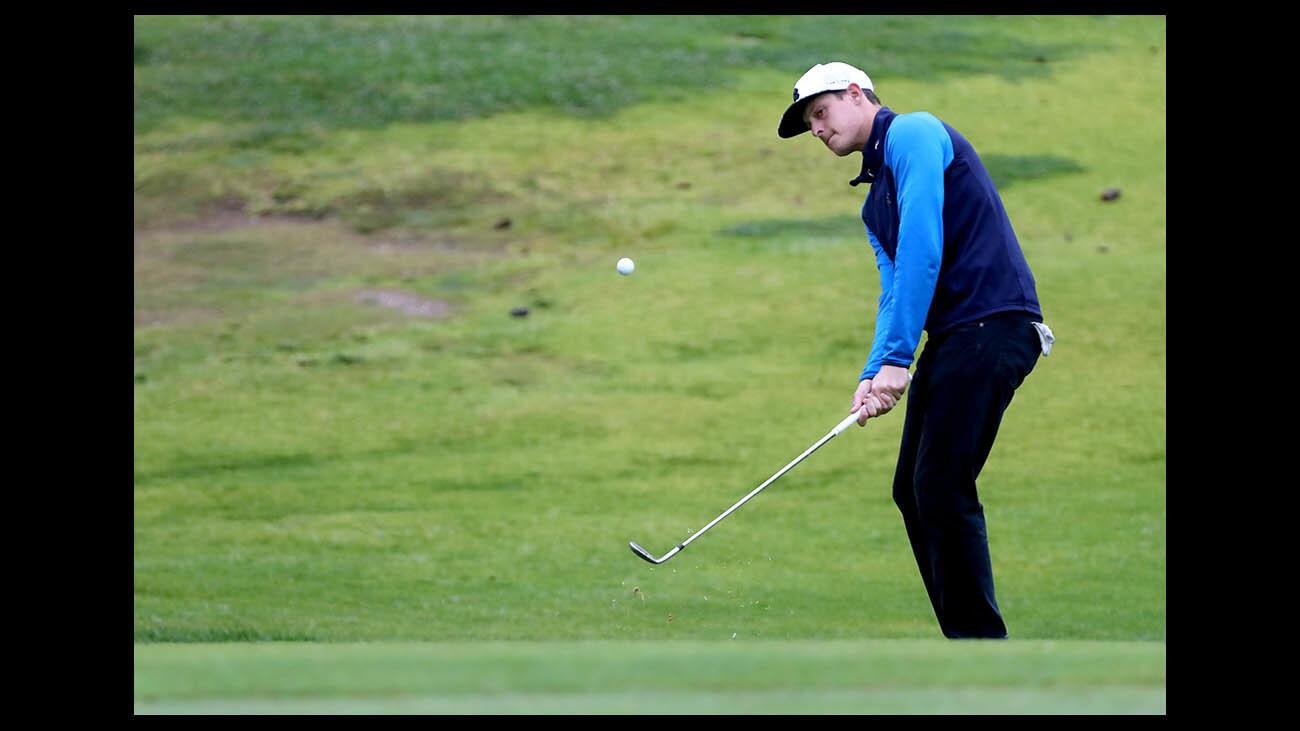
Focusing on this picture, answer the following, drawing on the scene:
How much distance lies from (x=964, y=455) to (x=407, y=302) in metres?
17.1

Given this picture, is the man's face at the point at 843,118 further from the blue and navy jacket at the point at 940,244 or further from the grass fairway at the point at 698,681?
the grass fairway at the point at 698,681

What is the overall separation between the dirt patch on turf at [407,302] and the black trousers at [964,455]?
1608cm

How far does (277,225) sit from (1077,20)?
1712cm

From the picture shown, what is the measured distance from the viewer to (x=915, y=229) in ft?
19.4

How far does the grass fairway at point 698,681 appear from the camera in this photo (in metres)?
3.85

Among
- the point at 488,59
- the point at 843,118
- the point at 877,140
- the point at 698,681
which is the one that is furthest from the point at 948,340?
the point at 488,59

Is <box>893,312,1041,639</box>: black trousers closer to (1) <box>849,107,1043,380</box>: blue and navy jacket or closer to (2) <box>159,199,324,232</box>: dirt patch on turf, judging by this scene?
(1) <box>849,107,1043,380</box>: blue and navy jacket

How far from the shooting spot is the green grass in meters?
12.1

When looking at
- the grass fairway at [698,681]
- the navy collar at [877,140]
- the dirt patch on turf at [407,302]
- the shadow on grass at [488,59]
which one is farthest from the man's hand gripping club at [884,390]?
the shadow on grass at [488,59]

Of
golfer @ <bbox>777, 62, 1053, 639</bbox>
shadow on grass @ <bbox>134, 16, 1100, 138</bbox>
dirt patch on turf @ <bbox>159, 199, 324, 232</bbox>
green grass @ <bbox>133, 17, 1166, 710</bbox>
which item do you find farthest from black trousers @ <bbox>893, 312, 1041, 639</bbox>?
shadow on grass @ <bbox>134, 16, 1100, 138</bbox>

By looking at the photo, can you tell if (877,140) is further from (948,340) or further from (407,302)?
(407,302)

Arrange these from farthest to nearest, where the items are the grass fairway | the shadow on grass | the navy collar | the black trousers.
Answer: the shadow on grass → the navy collar → the black trousers → the grass fairway

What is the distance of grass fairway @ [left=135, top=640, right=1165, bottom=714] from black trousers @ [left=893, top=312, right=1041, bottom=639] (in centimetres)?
105
